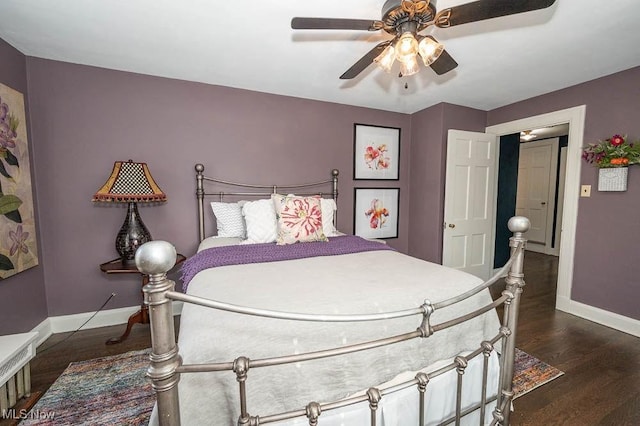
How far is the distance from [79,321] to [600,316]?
4858mm

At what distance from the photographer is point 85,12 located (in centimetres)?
175

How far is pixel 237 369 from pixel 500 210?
14.5ft

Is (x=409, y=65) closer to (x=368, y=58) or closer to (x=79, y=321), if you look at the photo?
(x=368, y=58)

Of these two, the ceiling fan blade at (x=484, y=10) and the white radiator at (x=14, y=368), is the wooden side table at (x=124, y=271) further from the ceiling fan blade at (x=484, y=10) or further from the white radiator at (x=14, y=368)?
the ceiling fan blade at (x=484, y=10)

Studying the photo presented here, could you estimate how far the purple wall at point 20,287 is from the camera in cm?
201

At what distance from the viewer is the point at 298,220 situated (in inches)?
94.4

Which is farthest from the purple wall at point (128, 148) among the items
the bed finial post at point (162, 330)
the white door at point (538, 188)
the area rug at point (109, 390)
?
the white door at point (538, 188)

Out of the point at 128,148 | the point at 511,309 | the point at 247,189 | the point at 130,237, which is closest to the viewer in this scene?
the point at 511,309

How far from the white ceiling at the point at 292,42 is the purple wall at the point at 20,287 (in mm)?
144

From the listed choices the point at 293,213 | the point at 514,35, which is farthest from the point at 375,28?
the point at 293,213

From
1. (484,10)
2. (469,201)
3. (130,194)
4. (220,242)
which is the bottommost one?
(220,242)

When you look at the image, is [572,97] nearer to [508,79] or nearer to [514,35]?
[508,79]

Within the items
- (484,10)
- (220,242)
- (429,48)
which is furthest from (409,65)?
(220,242)

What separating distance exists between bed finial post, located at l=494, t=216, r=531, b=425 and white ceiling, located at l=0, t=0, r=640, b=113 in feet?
4.51
